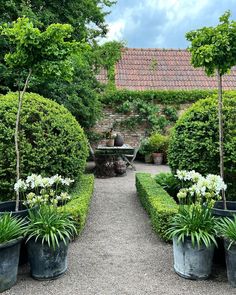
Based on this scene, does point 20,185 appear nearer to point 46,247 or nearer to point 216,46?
point 46,247

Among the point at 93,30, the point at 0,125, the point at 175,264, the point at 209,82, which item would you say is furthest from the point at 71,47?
the point at 209,82

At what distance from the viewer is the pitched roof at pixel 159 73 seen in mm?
13531

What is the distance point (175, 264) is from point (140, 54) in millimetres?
13336

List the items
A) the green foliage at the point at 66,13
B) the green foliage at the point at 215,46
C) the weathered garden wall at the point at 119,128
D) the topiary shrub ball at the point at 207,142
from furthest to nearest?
the weathered garden wall at the point at 119,128 → the green foliage at the point at 66,13 → the topiary shrub ball at the point at 207,142 → the green foliage at the point at 215,46

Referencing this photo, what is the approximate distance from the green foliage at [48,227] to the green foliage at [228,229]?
153 cm

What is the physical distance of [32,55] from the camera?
379 cm

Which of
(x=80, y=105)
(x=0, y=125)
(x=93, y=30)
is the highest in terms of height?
(x=93, y=30)

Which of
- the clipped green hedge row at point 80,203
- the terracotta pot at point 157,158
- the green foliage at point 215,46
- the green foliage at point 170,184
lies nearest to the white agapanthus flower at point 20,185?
the clipped green hedge row at point 80,203

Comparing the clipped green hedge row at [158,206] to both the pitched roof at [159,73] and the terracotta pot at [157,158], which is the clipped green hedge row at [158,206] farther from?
the pitched roof at [159,73]

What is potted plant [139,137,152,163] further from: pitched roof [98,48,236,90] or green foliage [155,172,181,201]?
green foliage [155,172,181,201]

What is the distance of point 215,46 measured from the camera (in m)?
3.75

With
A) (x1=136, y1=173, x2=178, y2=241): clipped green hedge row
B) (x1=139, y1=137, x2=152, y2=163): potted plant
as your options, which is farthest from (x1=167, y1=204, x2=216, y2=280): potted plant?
(x1=139, y1=137, x2=152, y2=163): potted plant

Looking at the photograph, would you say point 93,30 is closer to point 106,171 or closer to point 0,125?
point 106,171

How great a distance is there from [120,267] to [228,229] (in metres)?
1.22
